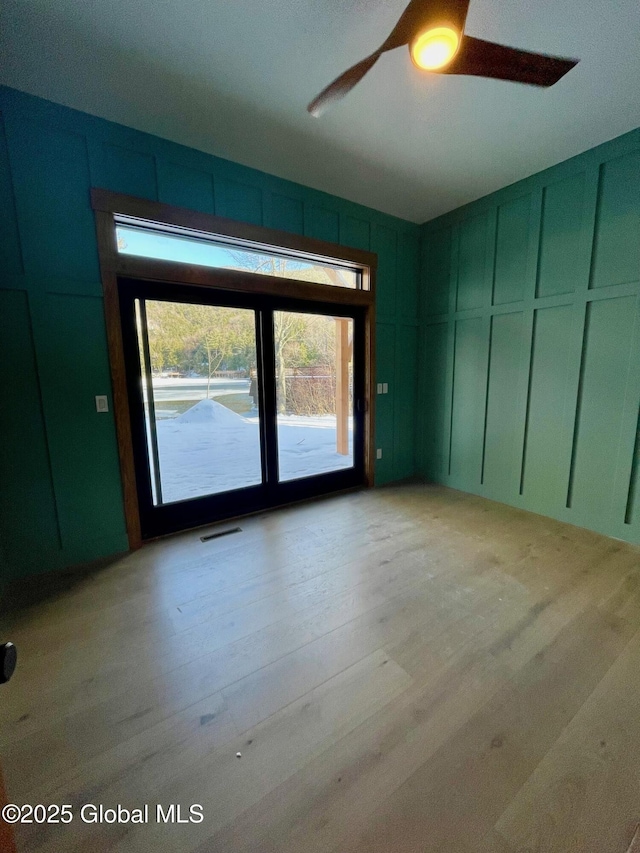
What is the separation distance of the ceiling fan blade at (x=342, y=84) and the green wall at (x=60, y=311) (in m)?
1.27

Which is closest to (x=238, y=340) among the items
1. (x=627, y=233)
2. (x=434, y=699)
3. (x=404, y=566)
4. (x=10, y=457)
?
(x=10, y=457)

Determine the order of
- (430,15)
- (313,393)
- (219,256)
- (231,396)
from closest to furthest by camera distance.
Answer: (430,15) < (219,256) < (231,396) < (313,393)

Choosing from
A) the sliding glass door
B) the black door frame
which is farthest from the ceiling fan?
the sliding glass door

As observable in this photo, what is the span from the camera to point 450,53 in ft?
4.40

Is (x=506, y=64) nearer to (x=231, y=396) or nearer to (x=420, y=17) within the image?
(x=420, y=17)

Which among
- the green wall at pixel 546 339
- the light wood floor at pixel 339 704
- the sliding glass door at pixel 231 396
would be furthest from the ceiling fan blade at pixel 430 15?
the light wood floor at pixel 339 704

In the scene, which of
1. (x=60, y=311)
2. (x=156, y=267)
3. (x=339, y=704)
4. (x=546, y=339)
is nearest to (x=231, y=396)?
(x=156, y=267)

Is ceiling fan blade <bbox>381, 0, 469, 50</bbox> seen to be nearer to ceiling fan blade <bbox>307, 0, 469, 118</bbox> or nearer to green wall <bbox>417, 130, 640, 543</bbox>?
ceiling fan blade <bbox>307, 0, 469, 118</bbox>

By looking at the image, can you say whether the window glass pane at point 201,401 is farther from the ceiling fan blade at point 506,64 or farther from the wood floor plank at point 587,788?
the wood floor plank at point 587,788

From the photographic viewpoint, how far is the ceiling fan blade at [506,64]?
4.41ft

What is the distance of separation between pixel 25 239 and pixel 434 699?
337 cm

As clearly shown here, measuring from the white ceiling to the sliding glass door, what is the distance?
3.56 ft

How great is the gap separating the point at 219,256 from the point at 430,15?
196 cm

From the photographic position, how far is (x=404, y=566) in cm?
231
